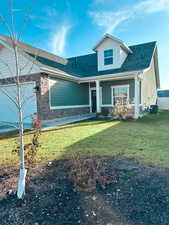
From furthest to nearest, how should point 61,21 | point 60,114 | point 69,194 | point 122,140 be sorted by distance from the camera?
point 60,114, point 61,21, point 122,140, point 69,194

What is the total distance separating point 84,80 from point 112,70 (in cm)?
251

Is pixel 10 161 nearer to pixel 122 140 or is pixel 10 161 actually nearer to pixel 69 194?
pixel 69 194

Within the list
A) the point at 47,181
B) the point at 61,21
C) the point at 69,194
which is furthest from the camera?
the point at 61,21

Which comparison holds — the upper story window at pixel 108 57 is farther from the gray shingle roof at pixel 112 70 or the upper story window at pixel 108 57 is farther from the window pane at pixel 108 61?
the gray shingle roof at pixel 112 70

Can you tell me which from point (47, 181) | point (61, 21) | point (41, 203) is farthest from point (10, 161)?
point (61, 21)

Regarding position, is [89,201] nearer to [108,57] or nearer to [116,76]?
[116,76]

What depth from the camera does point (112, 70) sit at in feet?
40.8

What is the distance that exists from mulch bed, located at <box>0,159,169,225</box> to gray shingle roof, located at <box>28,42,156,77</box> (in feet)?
29.8

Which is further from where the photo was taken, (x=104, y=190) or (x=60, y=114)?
(x=60, y=114)

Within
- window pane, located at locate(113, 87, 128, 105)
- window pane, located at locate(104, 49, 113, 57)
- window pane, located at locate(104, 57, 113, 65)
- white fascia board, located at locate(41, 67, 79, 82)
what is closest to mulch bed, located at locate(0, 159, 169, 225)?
white fascia board, located at locate(41, 67, 79, 82)

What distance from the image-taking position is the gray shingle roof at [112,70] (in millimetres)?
11341

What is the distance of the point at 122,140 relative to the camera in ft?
17.6

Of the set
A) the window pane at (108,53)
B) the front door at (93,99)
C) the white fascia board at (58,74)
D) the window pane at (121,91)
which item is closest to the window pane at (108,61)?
the window pane at (108,53)

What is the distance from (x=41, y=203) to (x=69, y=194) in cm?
42
